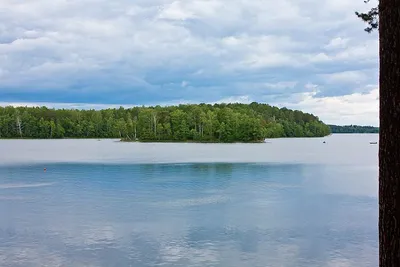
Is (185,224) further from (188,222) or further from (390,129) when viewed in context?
(390,129)

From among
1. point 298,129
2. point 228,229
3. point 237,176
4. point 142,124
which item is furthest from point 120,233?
point 298,129

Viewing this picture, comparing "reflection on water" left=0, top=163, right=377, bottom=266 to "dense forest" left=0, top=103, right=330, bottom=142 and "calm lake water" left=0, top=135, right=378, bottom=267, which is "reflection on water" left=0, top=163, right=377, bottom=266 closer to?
"calm lake water" left=0, top=135, right=378, bottom=267

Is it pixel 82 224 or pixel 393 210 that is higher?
pixel 393 210

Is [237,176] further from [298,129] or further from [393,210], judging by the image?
[298,129]

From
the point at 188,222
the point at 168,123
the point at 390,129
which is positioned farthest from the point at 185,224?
the point at 168,123

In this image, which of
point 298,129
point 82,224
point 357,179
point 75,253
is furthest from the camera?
point 298,129

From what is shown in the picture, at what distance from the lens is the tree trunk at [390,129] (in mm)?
2586

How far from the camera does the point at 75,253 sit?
388 inches

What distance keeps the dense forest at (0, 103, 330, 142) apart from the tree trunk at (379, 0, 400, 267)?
256ft

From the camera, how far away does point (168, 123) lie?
289ft

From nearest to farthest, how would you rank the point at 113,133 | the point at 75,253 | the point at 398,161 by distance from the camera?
the point at 398,161 → the point at 75,253 → the point at 113,133

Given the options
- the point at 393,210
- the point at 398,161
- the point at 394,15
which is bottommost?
the point at 393,210

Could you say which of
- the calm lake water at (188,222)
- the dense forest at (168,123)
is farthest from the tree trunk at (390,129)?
the dense forest at (168,123)

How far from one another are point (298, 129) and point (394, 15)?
122380mm
